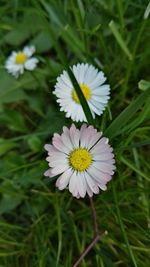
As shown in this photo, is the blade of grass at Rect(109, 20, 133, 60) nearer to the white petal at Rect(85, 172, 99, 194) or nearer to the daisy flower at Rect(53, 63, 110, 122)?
the daisy flower at Rect(53, 63, 110, 122)

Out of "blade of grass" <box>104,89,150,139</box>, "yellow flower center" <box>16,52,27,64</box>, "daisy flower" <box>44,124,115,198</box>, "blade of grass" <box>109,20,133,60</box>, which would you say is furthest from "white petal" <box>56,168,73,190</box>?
"yellow flower center" <box>16,52,27,64</box>

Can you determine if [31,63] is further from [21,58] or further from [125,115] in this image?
[125,115]

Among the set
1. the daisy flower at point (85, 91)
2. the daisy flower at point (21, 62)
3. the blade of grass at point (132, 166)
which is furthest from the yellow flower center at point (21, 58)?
the blade of grass at point (132, 166)

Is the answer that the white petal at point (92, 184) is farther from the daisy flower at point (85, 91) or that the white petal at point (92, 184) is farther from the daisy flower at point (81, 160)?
the daisy flower at point (85, 91)

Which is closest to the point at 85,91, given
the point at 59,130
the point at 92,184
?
the point at 59,130

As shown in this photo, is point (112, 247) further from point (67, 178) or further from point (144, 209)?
point (67, 178)
